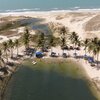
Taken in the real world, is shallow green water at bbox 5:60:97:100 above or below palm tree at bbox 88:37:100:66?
below

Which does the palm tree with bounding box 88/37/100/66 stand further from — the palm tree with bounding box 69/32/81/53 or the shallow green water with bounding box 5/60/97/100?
the palm tree with bounding box 69/32/81/53

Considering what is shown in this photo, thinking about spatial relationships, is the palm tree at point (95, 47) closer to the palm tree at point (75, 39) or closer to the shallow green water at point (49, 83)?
the shallow green water at point (49, 83)

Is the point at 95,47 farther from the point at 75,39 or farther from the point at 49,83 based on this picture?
the point at 49,83

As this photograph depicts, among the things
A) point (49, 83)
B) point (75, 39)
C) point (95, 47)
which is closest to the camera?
point (49, 83)

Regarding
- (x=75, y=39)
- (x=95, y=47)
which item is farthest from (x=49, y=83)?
(x=75, y=39)

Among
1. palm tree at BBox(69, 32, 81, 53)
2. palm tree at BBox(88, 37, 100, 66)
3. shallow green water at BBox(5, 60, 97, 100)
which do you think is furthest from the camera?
palm tree at BBox(69, 32, 81, 53)

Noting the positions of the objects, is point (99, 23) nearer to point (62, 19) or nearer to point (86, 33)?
point (86, 33)

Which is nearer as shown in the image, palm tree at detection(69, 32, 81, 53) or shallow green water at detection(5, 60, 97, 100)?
shallow green water at detection(5, 60, 97, 100)

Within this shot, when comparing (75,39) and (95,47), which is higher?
(75,39)

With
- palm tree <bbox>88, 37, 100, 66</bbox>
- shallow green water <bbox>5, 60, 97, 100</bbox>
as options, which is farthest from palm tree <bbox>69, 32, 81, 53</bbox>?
shallow green water <bbox>5, 60, 97, 100</bbox>

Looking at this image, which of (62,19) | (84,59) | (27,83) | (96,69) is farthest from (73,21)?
(27,83)

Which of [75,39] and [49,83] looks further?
[75,39]
